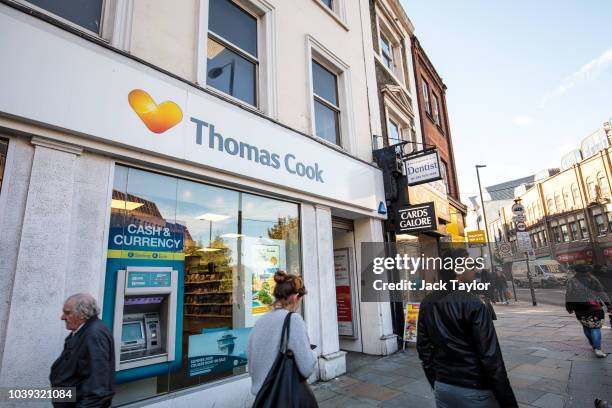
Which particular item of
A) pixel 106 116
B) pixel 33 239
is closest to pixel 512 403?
pixel 33 239

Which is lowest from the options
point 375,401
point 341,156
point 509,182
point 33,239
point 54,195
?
point 375,401

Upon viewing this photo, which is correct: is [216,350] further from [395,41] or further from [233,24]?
[395,41]

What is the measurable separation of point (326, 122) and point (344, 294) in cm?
407

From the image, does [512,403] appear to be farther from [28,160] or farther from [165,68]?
[165,68]

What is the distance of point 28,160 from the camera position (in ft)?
10.4

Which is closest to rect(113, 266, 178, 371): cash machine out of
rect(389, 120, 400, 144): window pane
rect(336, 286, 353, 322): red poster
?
rect(336, 286, 353, 322): red poster

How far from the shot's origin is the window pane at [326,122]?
24.4ft

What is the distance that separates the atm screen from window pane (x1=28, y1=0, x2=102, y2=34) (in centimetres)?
354

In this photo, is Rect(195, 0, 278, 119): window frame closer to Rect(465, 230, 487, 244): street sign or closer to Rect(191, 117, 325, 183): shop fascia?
Rect(191, 117, 325, 183): shop fascia

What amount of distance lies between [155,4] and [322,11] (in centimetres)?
454

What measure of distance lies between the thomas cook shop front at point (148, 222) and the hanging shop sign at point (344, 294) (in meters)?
1.73

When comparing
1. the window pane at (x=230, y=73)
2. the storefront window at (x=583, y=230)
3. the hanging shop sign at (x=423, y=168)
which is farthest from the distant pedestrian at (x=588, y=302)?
the storefront window at (x=583, y=230)

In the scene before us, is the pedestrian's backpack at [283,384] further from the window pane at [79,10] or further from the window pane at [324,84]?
the window pane at [324,84]

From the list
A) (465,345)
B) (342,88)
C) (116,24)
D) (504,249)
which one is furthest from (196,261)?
(504,249)
